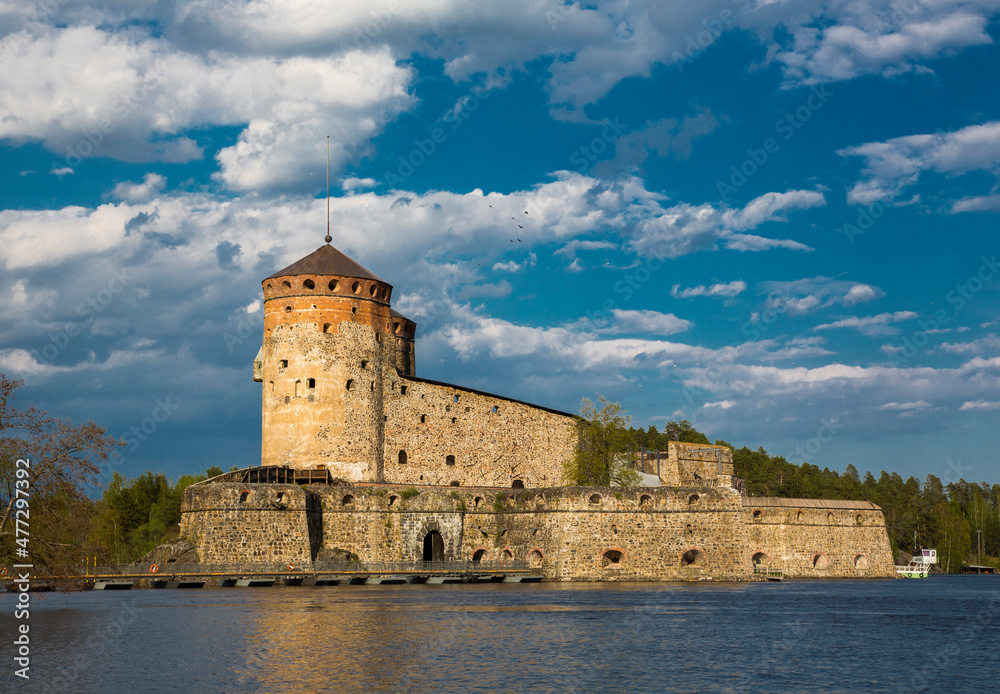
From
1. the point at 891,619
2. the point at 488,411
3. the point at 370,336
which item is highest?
the point at 370,336

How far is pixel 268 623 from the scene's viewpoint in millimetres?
28328

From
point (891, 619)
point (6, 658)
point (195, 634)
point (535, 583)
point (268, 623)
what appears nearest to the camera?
point (6, 658)

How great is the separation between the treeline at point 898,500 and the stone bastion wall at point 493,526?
164 feet

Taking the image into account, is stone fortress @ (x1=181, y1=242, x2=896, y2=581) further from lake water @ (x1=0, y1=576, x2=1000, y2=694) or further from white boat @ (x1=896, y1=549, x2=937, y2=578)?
white boat @ (x1=896, y1=549, x2=937, y2=578)

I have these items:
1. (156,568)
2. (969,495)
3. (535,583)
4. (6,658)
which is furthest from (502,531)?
(969,495)

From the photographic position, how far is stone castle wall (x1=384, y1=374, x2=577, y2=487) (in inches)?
2112

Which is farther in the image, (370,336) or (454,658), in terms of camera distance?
(370,336)

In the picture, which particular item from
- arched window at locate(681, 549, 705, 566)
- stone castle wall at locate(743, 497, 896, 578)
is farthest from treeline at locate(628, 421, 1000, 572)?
arched window at locate(681, 549, 705, 566)

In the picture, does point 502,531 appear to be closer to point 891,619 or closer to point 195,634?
point 891,619

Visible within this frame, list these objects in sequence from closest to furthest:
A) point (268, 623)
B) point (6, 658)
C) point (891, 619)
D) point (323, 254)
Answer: point (6, 658) < point (268, 623) < point (891, 619) < point (323, 254)

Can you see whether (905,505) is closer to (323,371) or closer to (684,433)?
(684,433)

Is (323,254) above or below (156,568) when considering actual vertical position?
above

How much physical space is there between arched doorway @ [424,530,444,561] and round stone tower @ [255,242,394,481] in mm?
4003

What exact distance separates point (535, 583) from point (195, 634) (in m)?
22.6
